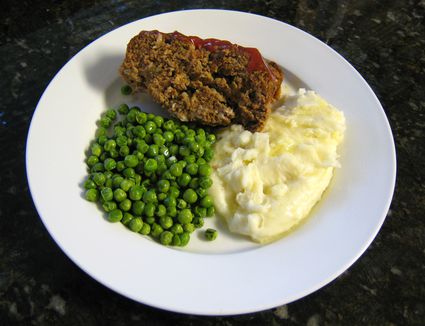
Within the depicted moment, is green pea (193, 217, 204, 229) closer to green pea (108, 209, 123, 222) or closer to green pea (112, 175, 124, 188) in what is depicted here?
green pea (108, 209, 123, 222)

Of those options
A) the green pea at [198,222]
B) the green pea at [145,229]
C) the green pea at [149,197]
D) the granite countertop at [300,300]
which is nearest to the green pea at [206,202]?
the green pea at [198,222]

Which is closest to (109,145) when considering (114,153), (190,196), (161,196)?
(114,153)

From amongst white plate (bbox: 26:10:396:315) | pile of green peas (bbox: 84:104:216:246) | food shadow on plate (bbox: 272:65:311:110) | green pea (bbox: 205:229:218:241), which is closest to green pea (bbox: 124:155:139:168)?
pile of green peas (bbox: 84:104:216:246)

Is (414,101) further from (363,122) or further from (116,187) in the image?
(116,187)

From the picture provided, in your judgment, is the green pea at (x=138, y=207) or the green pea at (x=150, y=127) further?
the green pea at (x=150, y=127)

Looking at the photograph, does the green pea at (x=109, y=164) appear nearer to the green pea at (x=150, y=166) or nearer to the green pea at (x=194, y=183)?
the green pea at (x=150, y=166)

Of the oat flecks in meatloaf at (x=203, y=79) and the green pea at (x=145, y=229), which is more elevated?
the oat flecks in meatloaf at (x=203, y=79)
